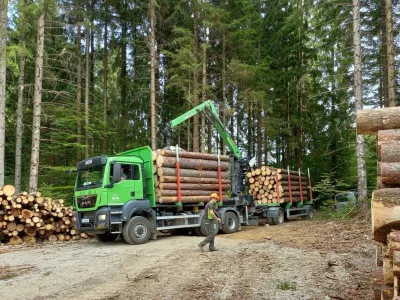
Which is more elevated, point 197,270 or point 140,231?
point 140,231

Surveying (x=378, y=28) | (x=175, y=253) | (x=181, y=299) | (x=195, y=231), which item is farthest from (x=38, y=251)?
(x=378, y=28)

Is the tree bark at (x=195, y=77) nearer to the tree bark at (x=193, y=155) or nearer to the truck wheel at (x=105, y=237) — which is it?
the tree bark at (x=193, y=155)

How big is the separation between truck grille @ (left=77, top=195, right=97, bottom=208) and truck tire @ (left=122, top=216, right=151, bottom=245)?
1186 millimetres

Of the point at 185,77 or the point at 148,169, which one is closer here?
the point at 148,169

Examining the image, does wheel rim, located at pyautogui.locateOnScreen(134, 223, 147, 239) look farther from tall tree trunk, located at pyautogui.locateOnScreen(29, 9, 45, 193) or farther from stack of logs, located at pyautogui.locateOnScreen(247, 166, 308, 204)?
stack of logs, located at pyautogui.locateOnScreen(247, 166, 308, 204)

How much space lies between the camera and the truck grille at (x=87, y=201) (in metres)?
11.3

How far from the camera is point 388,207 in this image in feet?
12.2

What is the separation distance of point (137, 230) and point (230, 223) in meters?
4.37

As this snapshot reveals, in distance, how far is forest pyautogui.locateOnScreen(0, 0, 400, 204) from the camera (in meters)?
18.2

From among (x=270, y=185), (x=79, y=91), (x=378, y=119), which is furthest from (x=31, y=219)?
(x=79, y=91)

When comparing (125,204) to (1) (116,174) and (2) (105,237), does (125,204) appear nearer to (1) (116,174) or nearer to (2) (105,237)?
(1) (116,174)

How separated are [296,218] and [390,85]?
30.2 feet

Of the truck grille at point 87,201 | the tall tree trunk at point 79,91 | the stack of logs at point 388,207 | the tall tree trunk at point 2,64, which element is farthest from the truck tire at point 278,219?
the stack of logs at point 388,207

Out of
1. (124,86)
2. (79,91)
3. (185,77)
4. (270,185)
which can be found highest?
(124,86)
